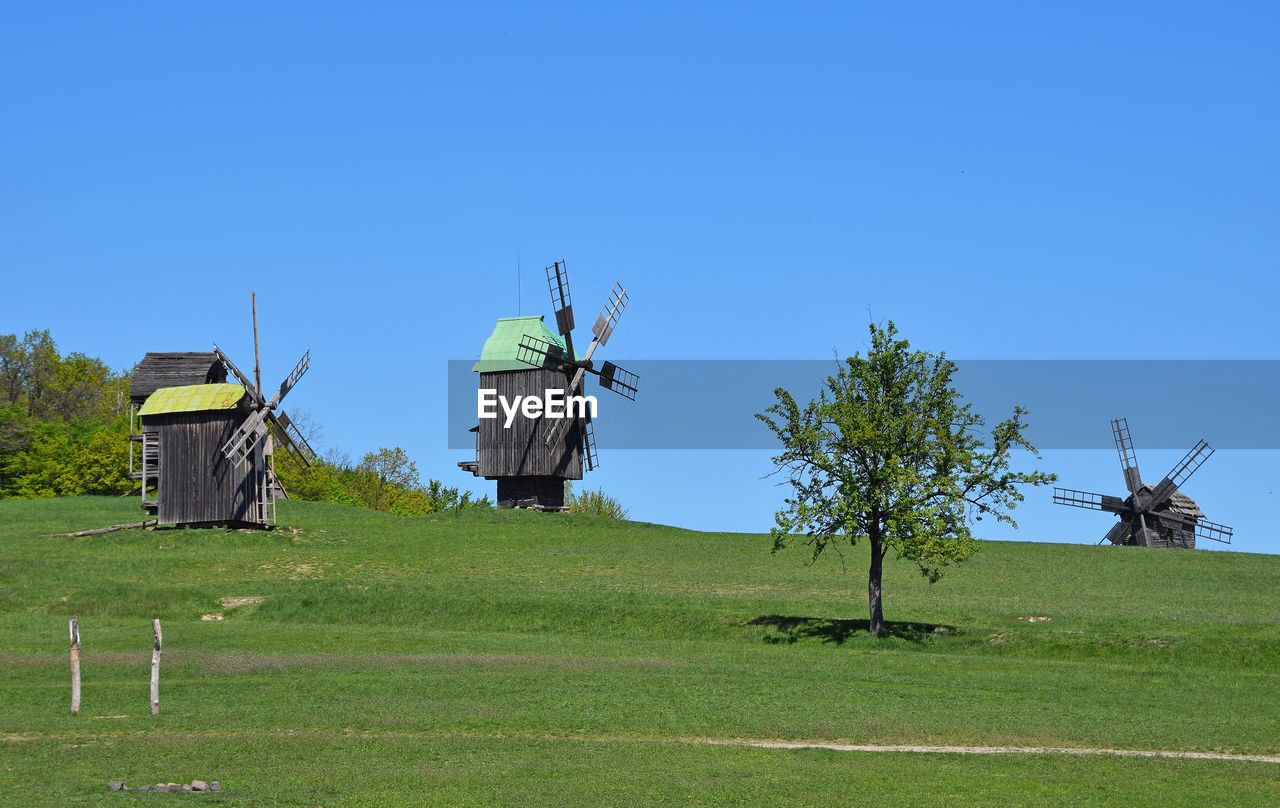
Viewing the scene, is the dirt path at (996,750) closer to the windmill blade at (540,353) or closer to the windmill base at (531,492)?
the windmill blade at (540,353)

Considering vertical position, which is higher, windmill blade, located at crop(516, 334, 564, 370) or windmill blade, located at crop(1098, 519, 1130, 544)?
windmill blade, located at crop(516, 334, 564, 370)

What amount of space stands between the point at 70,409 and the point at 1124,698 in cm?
11262

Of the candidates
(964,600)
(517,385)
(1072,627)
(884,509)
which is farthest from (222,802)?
(517,385)

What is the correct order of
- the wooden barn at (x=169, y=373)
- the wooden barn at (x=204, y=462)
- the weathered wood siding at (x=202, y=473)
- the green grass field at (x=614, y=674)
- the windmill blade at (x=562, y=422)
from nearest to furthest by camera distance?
the green grass field at (x=614, y=674) → the wooden barn at (x=204, y=462) → the weathered wood siding at (x=202, y=473) → the wooden barn at (x=169, y=373) → the windmill blade at (x=562, y=422)

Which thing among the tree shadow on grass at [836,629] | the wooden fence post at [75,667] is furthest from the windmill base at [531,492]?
the wooden fence post at [75,667]

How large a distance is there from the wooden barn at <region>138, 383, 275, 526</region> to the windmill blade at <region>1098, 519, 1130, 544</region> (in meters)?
58.8

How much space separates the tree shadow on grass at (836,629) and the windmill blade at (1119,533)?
52.5 m

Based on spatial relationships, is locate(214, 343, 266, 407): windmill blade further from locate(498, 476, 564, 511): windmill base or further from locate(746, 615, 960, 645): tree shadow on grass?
locate(746, 615, 960, 645): tree shadow on grass

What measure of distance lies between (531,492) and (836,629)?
4480 centimetres

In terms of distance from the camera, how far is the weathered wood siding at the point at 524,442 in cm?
8531

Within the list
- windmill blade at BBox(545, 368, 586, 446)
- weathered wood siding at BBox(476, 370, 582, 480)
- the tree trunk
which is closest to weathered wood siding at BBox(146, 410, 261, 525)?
weathered wood siding at BBox(476, 370, 582, 480)

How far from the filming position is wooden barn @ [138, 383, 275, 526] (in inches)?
2773

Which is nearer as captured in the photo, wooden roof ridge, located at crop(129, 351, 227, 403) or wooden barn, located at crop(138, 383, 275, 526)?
wooden barn, located at crop(138, 383, 275, 526)

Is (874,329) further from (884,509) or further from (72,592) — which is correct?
(72,592)
